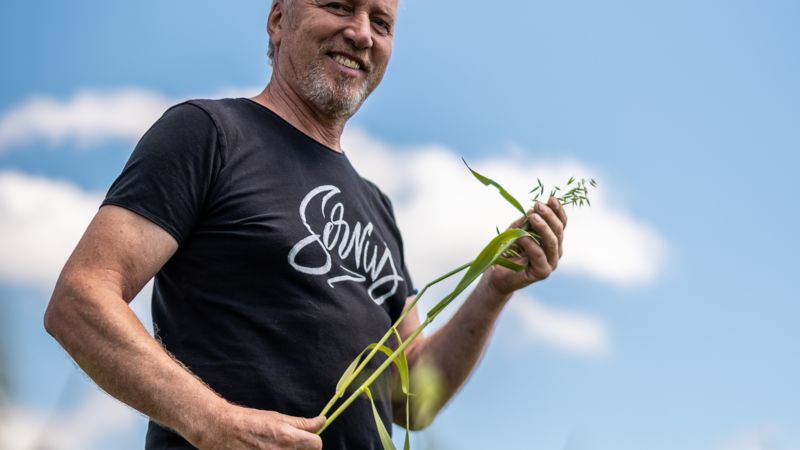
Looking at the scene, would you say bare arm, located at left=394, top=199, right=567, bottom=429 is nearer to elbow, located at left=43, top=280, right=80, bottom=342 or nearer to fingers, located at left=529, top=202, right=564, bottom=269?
fingers, located at left=529, top=202, right=564, bottom=269

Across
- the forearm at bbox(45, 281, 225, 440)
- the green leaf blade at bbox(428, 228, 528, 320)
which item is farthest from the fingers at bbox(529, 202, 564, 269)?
the forearm at bbox(45, 281, 225, 440)

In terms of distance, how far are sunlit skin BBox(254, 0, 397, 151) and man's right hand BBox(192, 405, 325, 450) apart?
1.14 m

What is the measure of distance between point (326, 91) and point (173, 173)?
68 cm

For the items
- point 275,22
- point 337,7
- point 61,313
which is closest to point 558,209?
point 337,7

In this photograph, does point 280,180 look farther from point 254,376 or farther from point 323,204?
point 254,376

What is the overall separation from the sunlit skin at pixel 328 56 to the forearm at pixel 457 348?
68 centimetres

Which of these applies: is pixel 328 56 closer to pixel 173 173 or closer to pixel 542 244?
pixel 173 173

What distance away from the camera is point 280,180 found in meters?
2.72

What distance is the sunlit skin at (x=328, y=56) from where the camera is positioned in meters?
3.03

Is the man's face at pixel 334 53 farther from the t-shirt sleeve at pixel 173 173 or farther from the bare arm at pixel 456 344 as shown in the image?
the bare arm at pixel 456 344

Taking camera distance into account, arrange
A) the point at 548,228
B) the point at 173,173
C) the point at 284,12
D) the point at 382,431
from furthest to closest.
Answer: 1. the point at 284,12
2. the point at 548,228
3. the point at 173,173
4. the point at 382,431

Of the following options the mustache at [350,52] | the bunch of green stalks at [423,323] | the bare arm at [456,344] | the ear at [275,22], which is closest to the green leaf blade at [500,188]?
the bunch of green stalks at [423,323]

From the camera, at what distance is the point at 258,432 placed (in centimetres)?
207

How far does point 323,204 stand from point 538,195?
596mm
